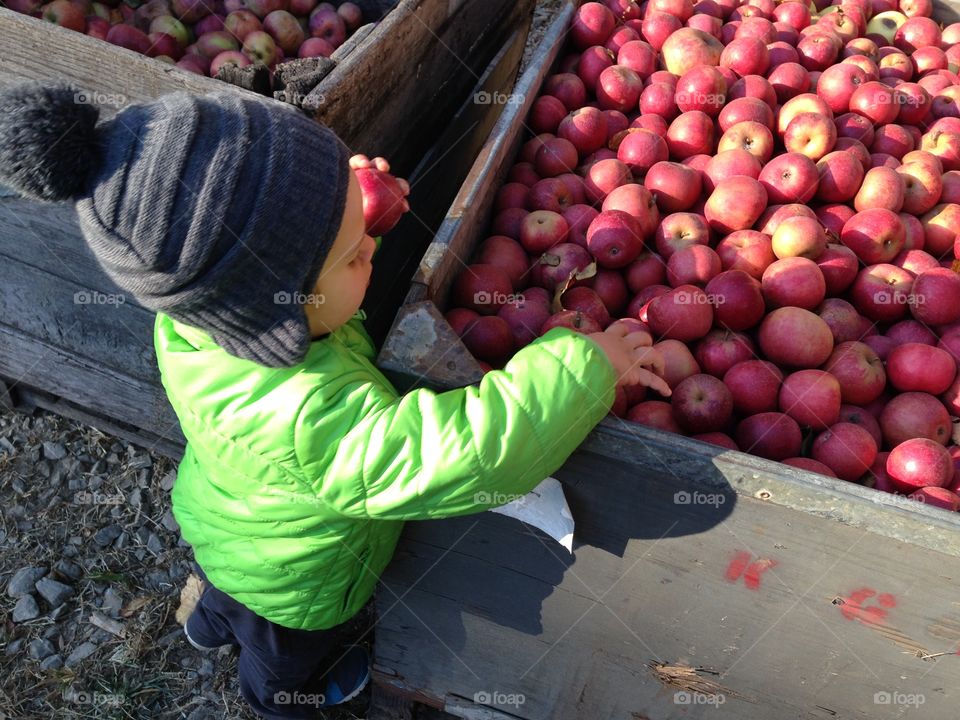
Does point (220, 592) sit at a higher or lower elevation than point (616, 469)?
lower

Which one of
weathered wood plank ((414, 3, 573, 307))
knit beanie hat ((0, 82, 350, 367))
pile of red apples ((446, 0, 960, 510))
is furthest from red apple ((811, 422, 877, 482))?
knit beanie hat ((0, 82, 350, 367))

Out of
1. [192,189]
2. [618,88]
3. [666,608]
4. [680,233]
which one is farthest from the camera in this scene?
[618,88]

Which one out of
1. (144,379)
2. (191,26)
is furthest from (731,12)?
(144,379)

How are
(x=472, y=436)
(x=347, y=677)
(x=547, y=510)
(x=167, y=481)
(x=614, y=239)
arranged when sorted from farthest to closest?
(x=167, y=481) < (x=347, y=677) < (x=614, y=239) < (x=547, y=510) < (x=472, y=436)

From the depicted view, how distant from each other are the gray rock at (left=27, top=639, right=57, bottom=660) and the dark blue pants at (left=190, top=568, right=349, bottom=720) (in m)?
0.53

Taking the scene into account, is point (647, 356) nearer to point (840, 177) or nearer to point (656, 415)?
point (656, 415)

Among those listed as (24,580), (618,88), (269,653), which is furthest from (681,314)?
(24,580)

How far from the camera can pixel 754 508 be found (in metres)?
1.68

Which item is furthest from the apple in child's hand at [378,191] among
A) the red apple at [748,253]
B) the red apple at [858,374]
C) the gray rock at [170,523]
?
the gray rock at [170,523]

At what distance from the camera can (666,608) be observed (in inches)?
77.8

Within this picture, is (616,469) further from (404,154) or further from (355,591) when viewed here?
(404,154)

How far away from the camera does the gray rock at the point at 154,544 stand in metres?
3.04

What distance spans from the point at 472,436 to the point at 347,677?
1.51 meters

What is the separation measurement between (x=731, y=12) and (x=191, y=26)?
7.45 ft
